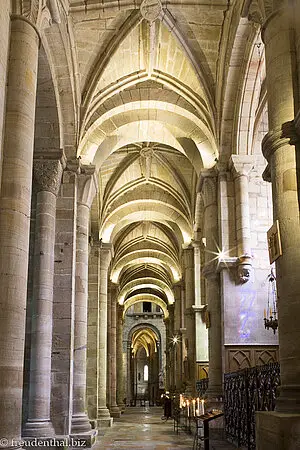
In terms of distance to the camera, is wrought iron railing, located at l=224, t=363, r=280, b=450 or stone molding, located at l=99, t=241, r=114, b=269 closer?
wrought iron railing, located at l=224, t=363, r=280, b=450

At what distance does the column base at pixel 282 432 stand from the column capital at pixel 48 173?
8.01 metres

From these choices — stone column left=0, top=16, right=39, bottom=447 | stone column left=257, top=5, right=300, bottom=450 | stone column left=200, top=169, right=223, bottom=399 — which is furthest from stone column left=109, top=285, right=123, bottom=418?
stone column left=257, top=5, right=300, bottom=450

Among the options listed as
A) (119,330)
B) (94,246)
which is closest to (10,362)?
(94,246)

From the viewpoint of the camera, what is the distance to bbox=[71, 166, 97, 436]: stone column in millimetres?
14570

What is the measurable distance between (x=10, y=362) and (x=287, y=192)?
165 inches

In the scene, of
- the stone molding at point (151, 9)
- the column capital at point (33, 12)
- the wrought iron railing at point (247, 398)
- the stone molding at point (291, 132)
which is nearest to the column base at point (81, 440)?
the wrought iron railing at point (247, 398)

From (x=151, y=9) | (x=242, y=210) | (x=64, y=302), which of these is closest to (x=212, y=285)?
(x=242, y=210)

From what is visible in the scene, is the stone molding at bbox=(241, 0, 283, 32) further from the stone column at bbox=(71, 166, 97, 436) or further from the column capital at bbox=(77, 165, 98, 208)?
the stone column at bbox=(71, 166, 97, 436)

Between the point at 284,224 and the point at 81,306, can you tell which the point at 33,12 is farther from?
the point at 81,306

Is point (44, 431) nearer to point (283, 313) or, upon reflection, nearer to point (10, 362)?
point (10, 362)

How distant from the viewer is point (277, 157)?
7.88 metres

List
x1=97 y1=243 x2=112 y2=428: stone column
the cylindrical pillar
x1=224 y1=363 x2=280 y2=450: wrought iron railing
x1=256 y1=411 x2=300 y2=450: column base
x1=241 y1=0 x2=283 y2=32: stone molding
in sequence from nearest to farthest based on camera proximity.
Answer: x1=256 y1=411 x2=300 y2=450: column base < the cylindrical pillar < x1=241 y1=0 x2=283 y2=32: stone molding < x1=224 y1=363 x2=280 y2=450: wrought iron railing < x1=97 y1=243 x2=112 y2=428: stone column

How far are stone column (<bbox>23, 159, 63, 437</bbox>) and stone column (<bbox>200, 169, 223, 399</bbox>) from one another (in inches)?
179

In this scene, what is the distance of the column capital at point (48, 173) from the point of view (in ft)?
44.0
